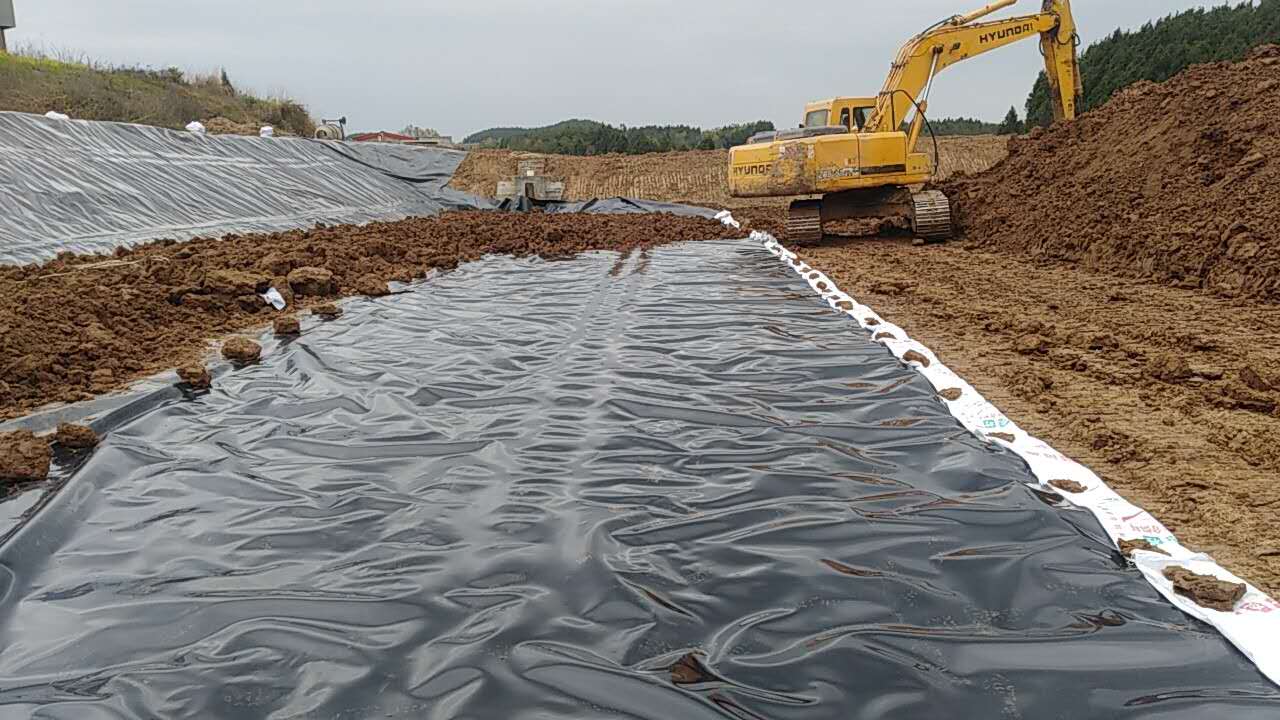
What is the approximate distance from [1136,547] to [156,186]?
42.8 ft

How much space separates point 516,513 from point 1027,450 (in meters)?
2.19

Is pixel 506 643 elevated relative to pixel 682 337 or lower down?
lower down

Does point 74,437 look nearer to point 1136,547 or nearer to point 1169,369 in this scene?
point 1136,547

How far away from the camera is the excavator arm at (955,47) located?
11.5 m

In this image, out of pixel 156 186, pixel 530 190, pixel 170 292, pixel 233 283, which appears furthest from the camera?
pixel 530 190

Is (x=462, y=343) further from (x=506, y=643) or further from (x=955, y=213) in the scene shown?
(x=955, y=213)

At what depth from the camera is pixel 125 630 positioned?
7.50 ft

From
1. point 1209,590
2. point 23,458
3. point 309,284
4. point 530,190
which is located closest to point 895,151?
point 309,284

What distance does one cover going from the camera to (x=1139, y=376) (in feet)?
15.4

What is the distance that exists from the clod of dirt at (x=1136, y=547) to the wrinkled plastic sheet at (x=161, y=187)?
9993 mm

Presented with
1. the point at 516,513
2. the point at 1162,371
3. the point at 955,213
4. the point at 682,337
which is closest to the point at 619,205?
the point at 955,213

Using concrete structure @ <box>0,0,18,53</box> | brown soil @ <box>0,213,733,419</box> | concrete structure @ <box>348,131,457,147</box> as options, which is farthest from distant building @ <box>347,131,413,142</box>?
brown soil @ <box>0,213,733,419</box>

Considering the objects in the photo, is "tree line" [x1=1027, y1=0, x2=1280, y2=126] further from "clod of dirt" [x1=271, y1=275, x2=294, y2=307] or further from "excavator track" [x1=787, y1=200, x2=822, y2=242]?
"clod of dirt" [x1=271, y1=275, x2=294, y2=307]

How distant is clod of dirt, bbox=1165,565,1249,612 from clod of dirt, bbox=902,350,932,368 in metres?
2.59
